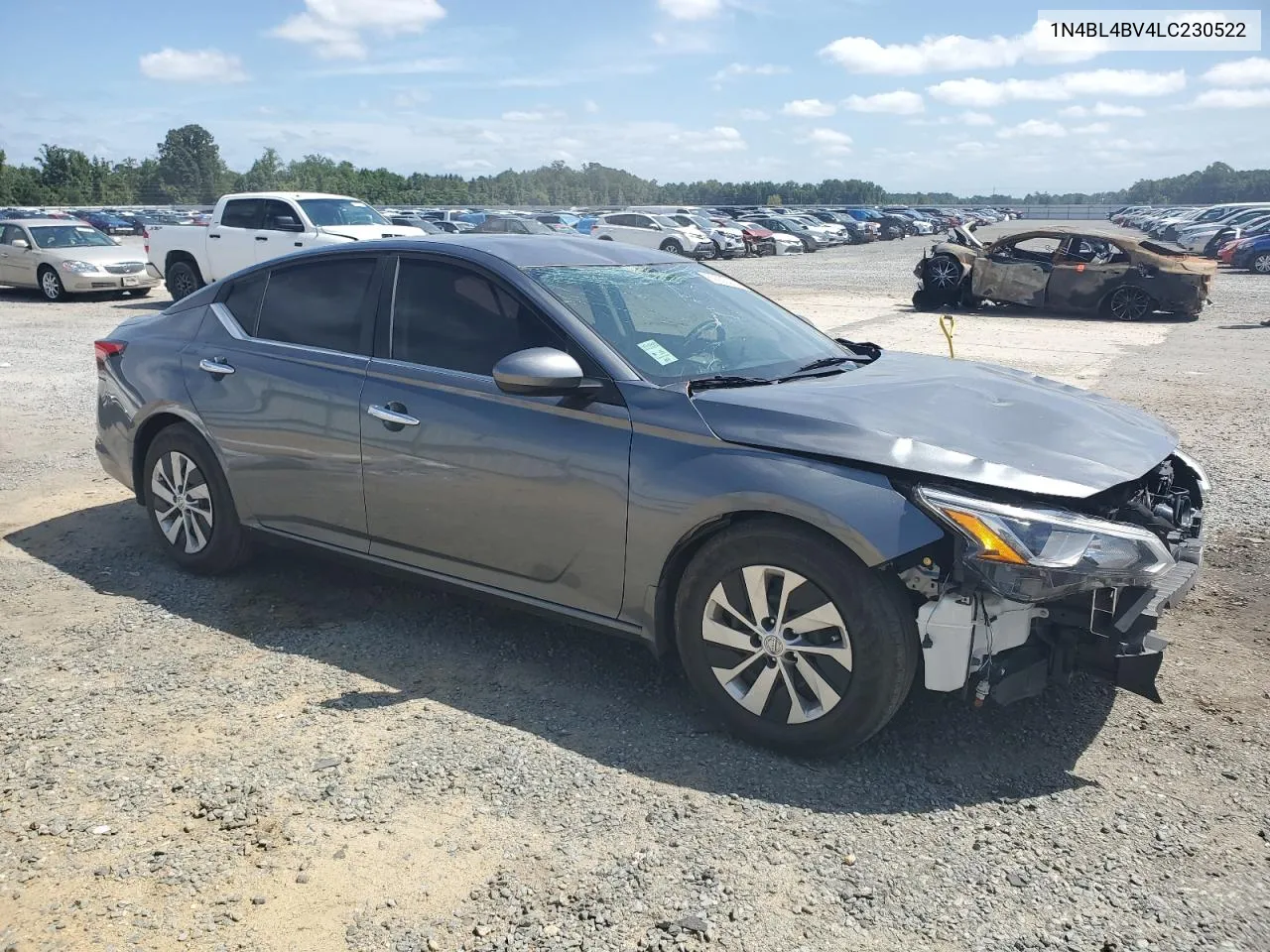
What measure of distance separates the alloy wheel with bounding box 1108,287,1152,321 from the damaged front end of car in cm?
1695

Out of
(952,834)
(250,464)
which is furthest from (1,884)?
(952,834)

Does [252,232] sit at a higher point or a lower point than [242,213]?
lower

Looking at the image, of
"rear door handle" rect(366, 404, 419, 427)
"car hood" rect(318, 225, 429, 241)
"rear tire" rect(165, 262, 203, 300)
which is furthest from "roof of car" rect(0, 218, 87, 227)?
"rear door handle" rect(366, 404, 419, 427)

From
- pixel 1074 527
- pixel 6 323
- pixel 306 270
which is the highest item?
pixel 306 270

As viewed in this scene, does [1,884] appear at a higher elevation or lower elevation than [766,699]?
lower

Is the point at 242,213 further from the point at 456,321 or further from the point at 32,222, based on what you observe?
the point at 456,321

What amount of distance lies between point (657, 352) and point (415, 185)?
9487 cm

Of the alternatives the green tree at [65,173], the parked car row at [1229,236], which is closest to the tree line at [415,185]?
the green tree at [65,173]

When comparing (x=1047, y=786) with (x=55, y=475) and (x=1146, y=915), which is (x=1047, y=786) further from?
(x=55, y=475)

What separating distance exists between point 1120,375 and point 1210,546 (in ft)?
22.7

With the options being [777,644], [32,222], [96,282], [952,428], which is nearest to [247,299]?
[777,644]

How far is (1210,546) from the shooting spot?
223 inches

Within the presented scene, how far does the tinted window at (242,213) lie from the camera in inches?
676

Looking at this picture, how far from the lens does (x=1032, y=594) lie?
3.17m
